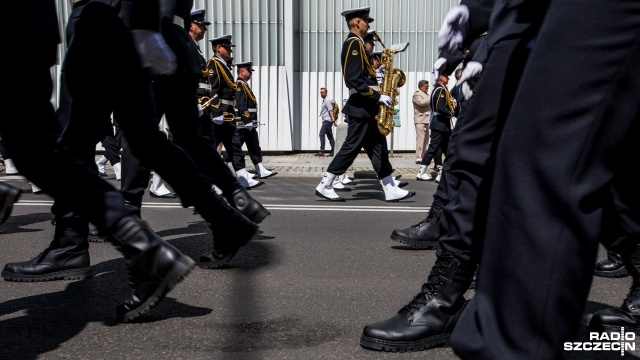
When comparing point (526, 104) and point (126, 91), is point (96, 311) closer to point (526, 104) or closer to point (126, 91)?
point (126, 91)

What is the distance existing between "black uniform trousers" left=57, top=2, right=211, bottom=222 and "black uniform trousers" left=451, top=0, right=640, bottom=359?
1785mm

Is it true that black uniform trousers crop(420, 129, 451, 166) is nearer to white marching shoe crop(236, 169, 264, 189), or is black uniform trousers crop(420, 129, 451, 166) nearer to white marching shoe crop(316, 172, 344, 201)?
white marching shoe crop(236, 169, 264, 189)

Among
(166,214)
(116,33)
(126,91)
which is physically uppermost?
(116,33)

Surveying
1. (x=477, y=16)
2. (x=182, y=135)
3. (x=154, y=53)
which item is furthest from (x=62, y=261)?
(x=477, y=16)

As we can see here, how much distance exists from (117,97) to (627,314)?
2272 millimetres

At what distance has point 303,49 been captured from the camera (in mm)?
16688

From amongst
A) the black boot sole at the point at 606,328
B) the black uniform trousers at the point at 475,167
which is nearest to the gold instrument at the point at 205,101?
the black uniform trousers at the point at 475,167

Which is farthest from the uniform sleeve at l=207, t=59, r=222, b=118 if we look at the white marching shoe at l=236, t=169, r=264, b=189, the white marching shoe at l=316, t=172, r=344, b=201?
the white marching shoe at l=316, t=172, r=344, b=201

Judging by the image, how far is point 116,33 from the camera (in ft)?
10.1

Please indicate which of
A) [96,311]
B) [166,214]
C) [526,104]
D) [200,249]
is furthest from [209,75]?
[526,104]

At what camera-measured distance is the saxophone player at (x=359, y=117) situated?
761 centimetres

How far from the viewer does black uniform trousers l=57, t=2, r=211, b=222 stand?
3062 mm

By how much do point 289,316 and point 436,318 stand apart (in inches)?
26.1

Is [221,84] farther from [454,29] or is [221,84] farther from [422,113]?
[454,29]
